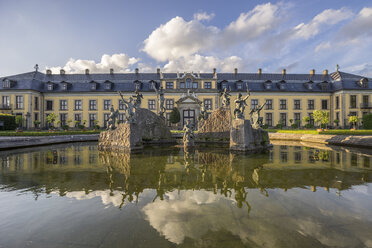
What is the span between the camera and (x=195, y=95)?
38.2 m

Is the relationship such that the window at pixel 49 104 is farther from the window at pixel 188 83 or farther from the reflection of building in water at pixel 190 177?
the reflection of building in water at pixel 190 177

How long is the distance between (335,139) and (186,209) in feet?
53.7

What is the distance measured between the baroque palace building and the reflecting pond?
106ft

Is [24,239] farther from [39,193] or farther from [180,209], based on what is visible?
[180,209]

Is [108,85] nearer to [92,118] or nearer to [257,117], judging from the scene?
[92,118]

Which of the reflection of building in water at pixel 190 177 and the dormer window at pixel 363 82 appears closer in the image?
the reflection of building in water at pixel 190 177

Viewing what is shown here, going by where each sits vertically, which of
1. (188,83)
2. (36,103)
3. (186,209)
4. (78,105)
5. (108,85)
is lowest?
(186,209)

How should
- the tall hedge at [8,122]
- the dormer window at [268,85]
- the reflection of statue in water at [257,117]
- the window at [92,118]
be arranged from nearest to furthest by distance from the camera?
the reflection of statue in water at [257,117], the tall hedge at [8,122], the window at [92,118], the dormer window at [268,85]

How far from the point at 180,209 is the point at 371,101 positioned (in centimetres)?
5108

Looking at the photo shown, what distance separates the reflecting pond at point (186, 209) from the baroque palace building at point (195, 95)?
3231 cm

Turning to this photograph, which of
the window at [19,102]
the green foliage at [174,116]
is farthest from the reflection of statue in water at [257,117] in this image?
the window at [19,102]

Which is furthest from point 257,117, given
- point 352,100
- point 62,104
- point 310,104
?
point 62,104

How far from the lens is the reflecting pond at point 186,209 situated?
260cm

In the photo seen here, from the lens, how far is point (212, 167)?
22.0 ft
